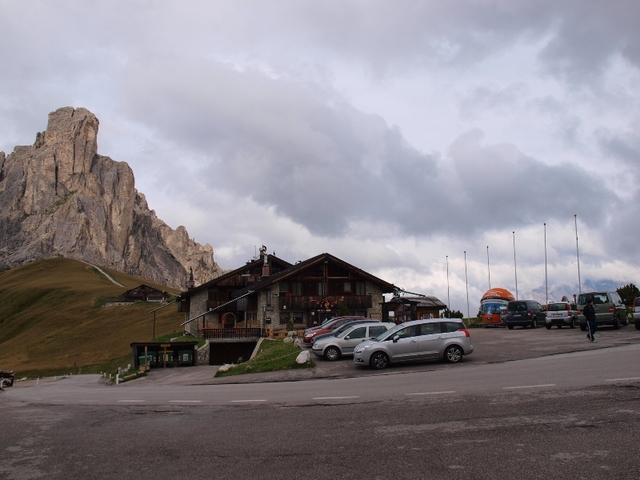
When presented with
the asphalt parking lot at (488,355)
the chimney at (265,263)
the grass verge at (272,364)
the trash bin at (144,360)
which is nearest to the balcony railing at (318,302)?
the chimney at (265,263)

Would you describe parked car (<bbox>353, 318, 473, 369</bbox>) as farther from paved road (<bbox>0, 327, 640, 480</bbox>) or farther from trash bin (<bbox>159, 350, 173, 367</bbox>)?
trash bin (<bbox>159, 350, 173, 367</bbox>)

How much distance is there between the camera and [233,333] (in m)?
44.0

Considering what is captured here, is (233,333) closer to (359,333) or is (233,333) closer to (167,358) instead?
(167,358)

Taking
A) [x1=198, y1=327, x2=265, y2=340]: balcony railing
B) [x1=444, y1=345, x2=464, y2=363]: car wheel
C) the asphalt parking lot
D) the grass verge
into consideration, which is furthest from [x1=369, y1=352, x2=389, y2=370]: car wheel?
[x1=198, y1=327, x2=265, y2=340]: balcony railing

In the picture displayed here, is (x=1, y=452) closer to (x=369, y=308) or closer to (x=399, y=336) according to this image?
(x=399, y=336)

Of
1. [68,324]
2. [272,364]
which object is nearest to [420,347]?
[272,364]

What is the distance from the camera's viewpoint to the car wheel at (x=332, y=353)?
23.9 meters

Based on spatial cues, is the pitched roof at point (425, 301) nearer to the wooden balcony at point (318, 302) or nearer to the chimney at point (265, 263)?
the wooden balcony at point (318, 302)

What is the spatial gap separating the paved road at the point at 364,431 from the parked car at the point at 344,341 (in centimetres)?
793

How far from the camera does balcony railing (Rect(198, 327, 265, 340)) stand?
43.7 meters

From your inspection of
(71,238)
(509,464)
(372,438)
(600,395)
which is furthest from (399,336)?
(71,238)

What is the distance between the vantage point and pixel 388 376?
57.7 ft

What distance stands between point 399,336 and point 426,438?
38.5ft

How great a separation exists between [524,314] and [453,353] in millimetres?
A: 17423
